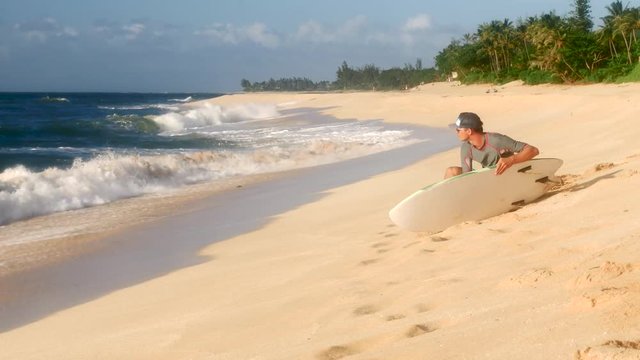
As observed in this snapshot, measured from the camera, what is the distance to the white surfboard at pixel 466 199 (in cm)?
548

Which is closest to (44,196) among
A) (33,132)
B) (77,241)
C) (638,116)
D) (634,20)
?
(77,241)

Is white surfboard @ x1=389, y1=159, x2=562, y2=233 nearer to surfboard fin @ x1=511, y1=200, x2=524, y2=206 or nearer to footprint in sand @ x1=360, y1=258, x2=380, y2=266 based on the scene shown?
surfboard fin @ x1=511, y1=200, x2=524, y2=206

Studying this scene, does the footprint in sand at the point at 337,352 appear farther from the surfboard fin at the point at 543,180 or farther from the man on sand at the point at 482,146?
the surfboard fin at the point at 543,180

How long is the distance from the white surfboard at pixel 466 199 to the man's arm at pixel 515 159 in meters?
0.05

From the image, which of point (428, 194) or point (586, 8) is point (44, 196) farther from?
point (586, 8)

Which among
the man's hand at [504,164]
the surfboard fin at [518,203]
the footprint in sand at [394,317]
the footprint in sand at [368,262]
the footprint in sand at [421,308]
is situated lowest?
the footprint in sand at [368,262]

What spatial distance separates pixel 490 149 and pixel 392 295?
7.25 ft

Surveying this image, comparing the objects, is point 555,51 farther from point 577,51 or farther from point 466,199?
point 466,199

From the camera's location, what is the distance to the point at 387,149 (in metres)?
17.1

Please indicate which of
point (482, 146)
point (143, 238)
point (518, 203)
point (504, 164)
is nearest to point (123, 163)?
point (143, 238)

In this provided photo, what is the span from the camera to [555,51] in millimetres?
47625

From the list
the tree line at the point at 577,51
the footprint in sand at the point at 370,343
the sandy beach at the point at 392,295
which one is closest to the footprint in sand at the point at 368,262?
the sandy beach at the point at 392,295

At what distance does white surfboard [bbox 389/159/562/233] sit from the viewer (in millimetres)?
5484

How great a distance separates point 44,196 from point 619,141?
340 inches
